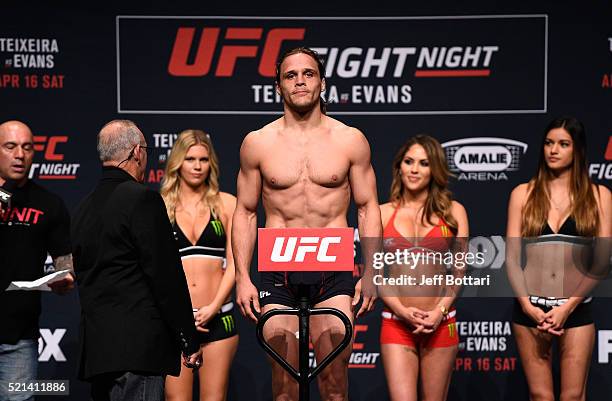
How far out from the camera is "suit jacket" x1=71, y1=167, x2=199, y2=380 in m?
2.85

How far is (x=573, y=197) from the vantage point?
13.6 feet

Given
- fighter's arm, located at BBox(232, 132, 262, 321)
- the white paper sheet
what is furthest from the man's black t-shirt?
fighter's arm, located at BBox(232, 132, 262, 321)

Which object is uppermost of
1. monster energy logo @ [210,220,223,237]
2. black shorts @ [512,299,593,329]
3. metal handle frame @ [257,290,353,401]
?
monster energy logo @ [210,220,223,237]

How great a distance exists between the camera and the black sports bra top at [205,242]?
13.7 ft

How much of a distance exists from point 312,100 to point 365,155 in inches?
12.8

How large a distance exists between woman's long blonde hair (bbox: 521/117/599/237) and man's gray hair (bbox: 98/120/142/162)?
2105 mm

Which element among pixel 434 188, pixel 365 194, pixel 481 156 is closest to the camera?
pixel 365 194

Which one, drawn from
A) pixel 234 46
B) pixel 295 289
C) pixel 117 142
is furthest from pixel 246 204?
pixel 234 46

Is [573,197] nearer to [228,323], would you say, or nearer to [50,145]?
[228,323]

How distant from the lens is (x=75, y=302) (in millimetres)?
5156

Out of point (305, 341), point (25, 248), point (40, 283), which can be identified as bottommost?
point (305, 341)

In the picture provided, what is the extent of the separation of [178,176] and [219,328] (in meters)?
0.81

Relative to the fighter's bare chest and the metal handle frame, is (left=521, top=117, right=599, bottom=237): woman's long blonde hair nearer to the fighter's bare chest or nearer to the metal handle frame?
the fighter's bare chest

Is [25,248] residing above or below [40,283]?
above
